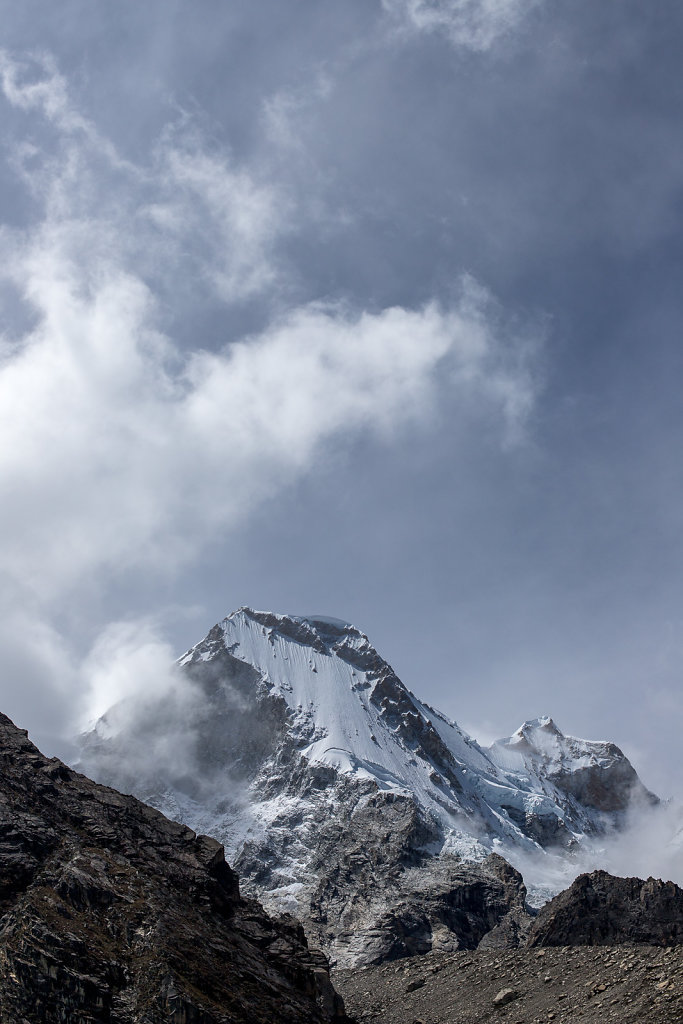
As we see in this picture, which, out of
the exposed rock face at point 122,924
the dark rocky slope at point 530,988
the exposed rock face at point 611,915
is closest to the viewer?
the exposed rock face at point 122,924

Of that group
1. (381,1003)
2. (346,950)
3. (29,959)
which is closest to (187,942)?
(29,959)

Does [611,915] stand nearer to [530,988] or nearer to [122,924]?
[530,988]

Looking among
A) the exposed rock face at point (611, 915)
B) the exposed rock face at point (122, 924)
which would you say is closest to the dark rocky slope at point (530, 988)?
the exposed rock face at point (122, 924)

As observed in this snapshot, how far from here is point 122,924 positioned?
65.0m

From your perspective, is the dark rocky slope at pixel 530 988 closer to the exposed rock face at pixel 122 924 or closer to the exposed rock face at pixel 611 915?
the exposed rock face at pixel 122 924

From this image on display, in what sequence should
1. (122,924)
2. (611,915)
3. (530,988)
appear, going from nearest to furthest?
(122,924)
(530,988)
(611,915)

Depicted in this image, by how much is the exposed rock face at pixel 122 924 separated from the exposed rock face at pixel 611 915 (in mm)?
48930

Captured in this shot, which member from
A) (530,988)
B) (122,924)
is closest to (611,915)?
(530,988)

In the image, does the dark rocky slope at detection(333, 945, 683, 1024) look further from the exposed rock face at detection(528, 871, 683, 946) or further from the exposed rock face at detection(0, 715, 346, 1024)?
the exposed rock face at detection(528, 871, 683, 946)

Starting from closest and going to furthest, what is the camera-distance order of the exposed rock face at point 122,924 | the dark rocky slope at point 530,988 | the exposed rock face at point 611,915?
1. the exposed rock face at point 122,924
2. the dark rocky slope at point 530,988
3. the exposed rock face at point 611,915

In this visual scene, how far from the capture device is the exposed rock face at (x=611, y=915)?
120 m

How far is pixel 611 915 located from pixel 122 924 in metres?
81.4

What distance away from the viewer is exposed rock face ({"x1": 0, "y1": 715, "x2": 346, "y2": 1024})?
57.3 meters

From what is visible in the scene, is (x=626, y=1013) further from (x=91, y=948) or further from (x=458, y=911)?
(x=458, y=911)
